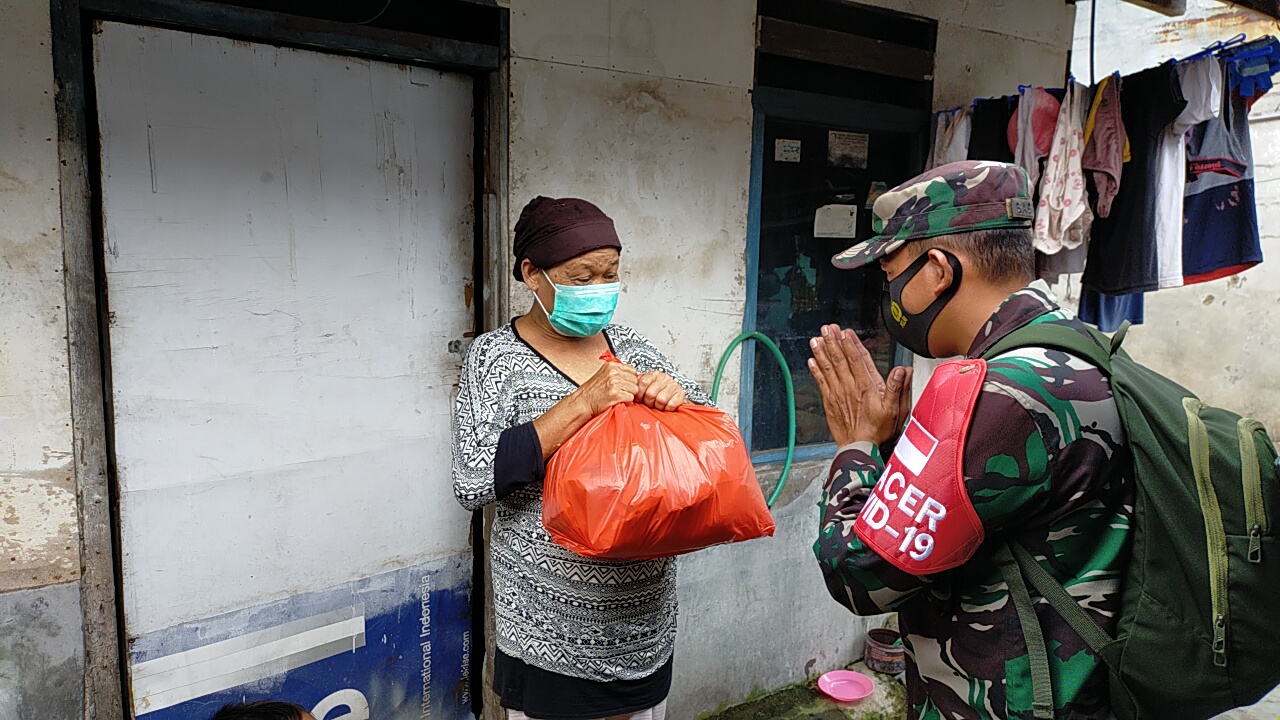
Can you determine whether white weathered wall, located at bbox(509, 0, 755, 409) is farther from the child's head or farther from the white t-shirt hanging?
the white t-shirt hanging

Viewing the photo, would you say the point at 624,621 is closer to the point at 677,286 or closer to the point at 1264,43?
the point at 677,286

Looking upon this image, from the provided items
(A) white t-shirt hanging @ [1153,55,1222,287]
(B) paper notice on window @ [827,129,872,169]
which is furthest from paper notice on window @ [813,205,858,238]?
(A) white t-shirt hanging @ [1153,55,1222,287]

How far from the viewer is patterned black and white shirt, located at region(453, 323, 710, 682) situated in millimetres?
2062

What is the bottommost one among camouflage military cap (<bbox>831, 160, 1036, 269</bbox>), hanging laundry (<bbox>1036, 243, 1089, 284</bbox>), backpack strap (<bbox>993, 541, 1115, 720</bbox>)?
backpack strap (<bbox>993, 541, 1115, 720</bbox>)

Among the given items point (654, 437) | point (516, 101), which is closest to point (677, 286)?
point (516, 101)

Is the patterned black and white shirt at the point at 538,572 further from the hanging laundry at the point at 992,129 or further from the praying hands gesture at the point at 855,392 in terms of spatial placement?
the hanging laundry at the point at 992,129

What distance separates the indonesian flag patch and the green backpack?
0.14 meters

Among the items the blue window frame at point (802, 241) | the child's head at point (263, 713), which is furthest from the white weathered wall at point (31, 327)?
the blue window frame at point (802, 241)

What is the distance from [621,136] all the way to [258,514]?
1797 mm

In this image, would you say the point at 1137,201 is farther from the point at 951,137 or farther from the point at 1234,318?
the point at 1234,318

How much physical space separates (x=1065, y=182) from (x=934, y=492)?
2508 mm

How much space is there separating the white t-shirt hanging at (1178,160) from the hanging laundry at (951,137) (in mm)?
764

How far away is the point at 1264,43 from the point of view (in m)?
2.90

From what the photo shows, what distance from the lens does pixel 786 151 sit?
3.59 metres
